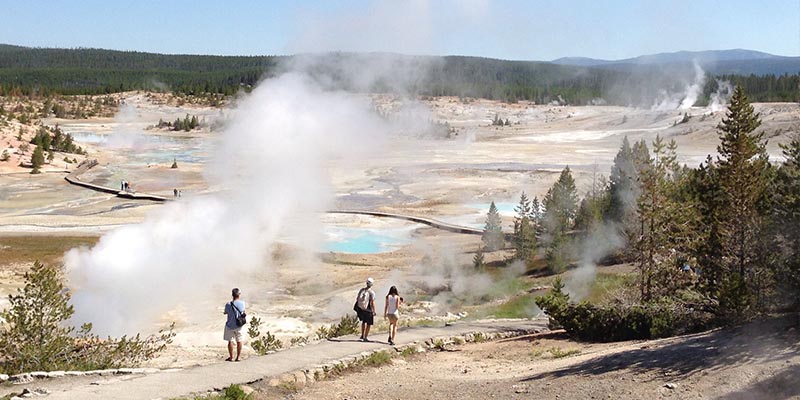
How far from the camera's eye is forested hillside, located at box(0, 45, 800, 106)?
11625 cm

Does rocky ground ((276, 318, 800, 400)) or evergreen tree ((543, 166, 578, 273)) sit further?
evergreen tree ((543, 166, 578, 273))

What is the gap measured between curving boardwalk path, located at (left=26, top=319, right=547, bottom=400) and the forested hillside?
6640cm

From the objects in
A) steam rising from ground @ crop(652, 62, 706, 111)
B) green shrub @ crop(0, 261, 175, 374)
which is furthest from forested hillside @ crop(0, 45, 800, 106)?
green shrub @ crop(0, 261, 175, 374)

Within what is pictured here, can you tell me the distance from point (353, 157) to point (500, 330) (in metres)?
47.5

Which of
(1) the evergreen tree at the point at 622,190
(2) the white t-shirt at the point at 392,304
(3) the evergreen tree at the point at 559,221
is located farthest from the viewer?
(1) the evergreen tree at the point at 622,190

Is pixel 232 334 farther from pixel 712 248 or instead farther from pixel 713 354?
pixel 712 248

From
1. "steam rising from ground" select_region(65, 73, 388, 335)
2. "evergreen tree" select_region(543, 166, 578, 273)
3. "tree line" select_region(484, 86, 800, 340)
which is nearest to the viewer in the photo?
"tree line" select_region(484, 86, 800, 340)

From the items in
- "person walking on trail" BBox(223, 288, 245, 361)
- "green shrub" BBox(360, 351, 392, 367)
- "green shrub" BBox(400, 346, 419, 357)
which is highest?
"person walking on trail" BBox(223, 288, 245, 361)

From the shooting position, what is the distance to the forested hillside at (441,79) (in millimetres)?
116250

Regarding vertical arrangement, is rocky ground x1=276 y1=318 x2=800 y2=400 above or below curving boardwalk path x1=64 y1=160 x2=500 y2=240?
above

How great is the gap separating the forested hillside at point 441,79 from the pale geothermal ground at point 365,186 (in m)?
11.0

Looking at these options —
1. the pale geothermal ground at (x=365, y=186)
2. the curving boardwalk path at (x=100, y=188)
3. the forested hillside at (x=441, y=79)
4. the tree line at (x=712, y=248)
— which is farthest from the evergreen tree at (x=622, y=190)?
the forested hillside at (x=441, y=79)

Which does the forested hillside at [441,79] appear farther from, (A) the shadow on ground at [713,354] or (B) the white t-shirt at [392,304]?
(A) the shadow on ground at [713,354]

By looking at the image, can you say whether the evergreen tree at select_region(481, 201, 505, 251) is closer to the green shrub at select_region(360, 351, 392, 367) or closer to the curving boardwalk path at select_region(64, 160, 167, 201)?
the green shrub at select_region(360, 351, 392, 367)
